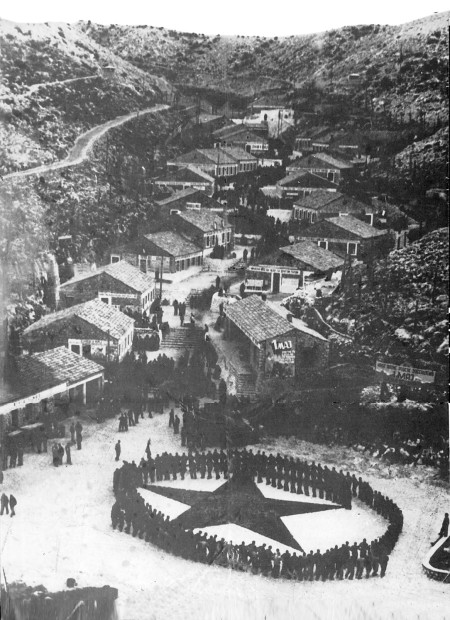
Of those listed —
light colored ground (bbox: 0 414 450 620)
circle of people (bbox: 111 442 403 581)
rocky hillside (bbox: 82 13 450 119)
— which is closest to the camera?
light colored ground (bbox: 0 414 450 620)

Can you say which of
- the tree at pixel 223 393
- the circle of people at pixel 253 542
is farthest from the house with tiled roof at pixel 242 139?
the circle of people at pixel 253 542

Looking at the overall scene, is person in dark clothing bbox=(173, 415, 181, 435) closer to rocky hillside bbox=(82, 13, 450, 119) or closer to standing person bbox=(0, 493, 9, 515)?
standing person bbox=(0, 493, 9, 515)

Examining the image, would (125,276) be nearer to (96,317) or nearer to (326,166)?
(96,317)

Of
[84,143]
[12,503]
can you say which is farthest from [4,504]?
[84,143]

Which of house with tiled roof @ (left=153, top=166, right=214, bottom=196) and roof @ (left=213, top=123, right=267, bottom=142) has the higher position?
roof @ (left=213, top=123, right=267, bottom=142)

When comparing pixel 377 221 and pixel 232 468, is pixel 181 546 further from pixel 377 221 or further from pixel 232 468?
pixel 377 221

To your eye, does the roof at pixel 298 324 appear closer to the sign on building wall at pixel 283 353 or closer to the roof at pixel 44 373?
the sign on building wall at pixel 283 353

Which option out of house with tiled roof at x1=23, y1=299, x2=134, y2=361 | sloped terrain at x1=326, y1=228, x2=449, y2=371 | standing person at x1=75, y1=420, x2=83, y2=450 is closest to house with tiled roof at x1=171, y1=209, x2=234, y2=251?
house with tiled roof at x1=23, y1=299, x2=134, y2=361
